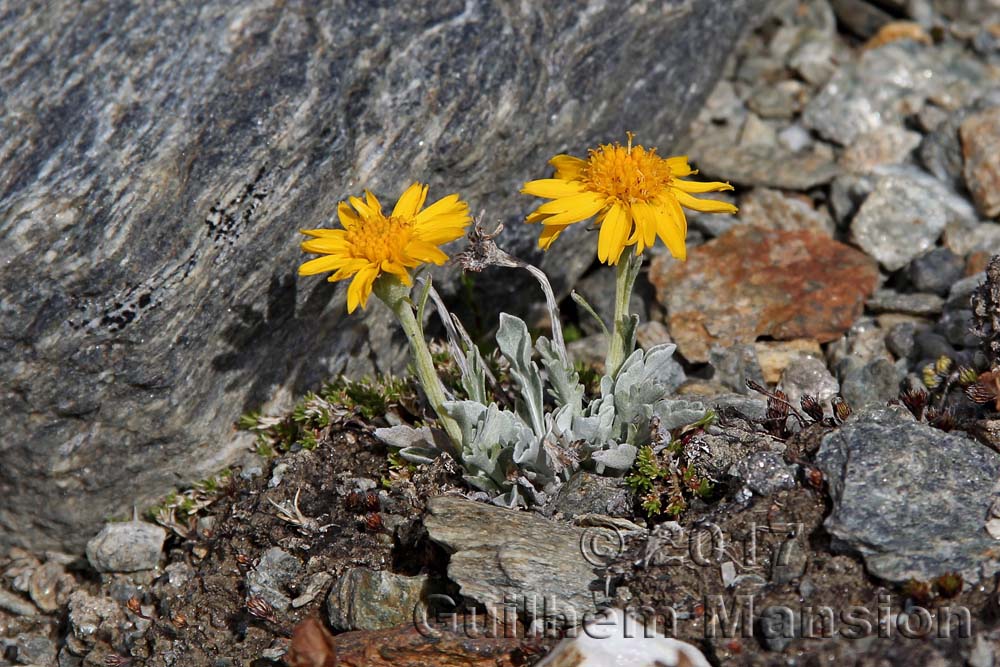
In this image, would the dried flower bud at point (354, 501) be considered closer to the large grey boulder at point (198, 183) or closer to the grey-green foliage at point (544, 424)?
the grey-green foliage at point (544, 424)

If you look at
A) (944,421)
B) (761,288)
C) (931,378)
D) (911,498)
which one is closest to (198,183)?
(761,288)

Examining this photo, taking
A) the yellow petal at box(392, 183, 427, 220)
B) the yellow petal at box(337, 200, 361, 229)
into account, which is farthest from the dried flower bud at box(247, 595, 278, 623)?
the yellow petal at box(392, 183, 427, 220)

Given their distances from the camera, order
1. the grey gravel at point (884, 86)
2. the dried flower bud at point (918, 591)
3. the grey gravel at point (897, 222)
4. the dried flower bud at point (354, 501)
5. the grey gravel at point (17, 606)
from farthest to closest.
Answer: the grey gravel at point (884, 86), the grey gravel at point (897, 222), the grey gravel at point (17, 606), the dried flower bud at point (354, 501), the dried flower bud at point (918, 591)

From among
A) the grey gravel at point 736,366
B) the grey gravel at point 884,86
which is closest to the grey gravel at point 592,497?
the grey gravel at point 736,366

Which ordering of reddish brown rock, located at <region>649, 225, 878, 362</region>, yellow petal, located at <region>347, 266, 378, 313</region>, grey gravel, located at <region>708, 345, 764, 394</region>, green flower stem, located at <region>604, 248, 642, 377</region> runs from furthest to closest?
reddish brown rock, located at <region>649, 225, 878, 362</region>, grey gravel, located at <region>708, 345, 764, 394</region>, green flower stem, located at <region>604, 248, 642, 377</region>, yellow petal, located at <region>347, 266, 378, 313</region>

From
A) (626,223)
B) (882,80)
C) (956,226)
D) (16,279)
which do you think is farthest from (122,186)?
(882,80)

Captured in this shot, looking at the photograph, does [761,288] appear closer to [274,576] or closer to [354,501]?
[354,501]

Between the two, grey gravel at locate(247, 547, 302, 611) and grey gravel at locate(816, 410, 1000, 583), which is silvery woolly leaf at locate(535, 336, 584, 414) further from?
grey gravel at locate(247, 547, 302, 611)
